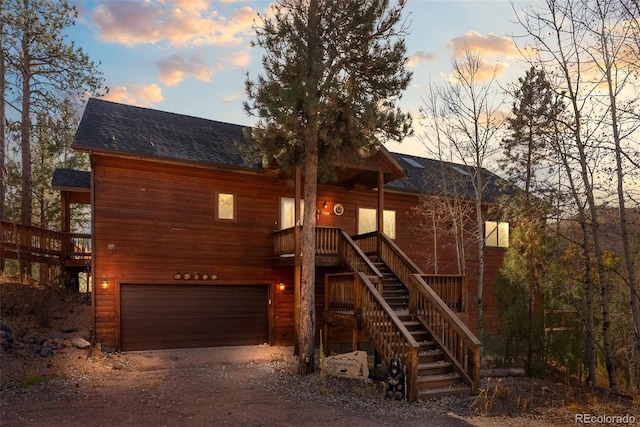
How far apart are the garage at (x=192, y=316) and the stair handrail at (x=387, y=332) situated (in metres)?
4.96

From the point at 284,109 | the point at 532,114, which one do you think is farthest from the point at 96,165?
the point at 532,114

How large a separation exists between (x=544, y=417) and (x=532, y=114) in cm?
1022

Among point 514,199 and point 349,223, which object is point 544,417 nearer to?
point 514,199

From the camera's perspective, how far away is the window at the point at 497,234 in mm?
18859

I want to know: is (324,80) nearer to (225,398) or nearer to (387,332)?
(387,332)

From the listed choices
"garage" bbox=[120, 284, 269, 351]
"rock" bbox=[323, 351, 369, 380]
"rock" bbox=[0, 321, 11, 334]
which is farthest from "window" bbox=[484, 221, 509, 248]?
"rock" bbox=[0, 321, 11, 334]

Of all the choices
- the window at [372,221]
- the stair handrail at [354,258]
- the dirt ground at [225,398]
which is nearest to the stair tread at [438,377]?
the dirt ground at [225,398]

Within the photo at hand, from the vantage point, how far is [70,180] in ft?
50.1

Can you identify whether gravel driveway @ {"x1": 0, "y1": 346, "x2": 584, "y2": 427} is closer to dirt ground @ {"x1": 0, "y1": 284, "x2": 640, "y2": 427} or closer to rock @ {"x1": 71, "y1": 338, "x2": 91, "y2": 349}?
dirt ground @ {"x1": 0, "y1": 284, "x2": 640, "y2": 427}

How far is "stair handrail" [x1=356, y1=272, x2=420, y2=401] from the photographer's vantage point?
8.34m

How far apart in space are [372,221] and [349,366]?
24.8 ft

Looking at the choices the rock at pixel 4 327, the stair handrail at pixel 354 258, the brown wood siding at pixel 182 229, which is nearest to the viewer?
the rock at pixel 4 327

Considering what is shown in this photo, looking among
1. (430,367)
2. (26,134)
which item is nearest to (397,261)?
(430,367)

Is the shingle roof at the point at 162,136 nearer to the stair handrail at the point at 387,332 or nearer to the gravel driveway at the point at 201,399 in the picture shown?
the gravel driveway at the point at 201,399
